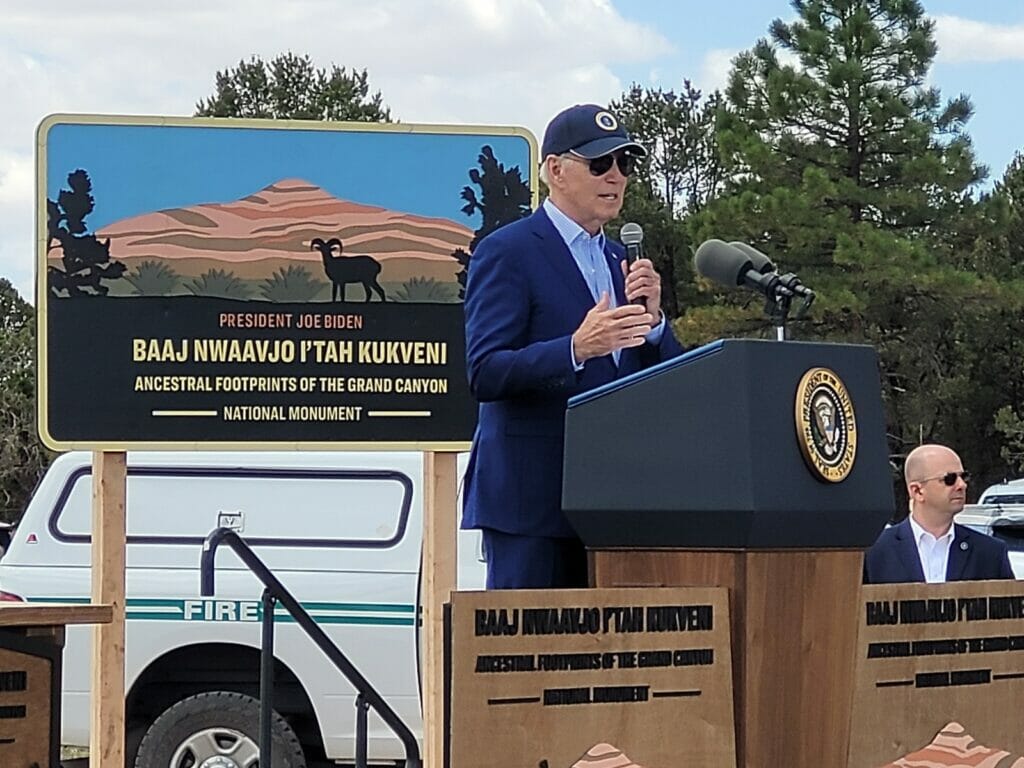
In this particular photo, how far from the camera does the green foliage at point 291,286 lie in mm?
5289

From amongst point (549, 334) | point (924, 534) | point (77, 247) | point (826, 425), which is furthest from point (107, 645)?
point (924, 534)

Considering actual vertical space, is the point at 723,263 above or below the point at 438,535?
above

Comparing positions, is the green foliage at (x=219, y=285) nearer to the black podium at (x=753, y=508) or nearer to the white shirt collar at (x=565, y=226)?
the white shirt collar at (x=565, y=226)

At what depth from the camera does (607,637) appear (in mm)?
2521

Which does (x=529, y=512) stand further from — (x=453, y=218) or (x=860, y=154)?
(x=860, y=154)

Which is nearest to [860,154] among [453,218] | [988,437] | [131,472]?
[988,437]

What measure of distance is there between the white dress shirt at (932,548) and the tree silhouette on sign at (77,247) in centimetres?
307

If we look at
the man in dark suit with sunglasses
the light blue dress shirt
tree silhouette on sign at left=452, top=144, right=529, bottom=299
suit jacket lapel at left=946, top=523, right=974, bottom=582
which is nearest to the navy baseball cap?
the light blue dress shirt

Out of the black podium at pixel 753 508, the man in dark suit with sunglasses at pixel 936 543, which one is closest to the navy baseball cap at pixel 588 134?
the black podium at pixel 753 508

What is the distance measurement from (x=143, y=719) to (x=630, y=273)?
5547mm

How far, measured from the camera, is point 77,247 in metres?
5.13

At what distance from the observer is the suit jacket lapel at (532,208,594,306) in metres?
3.07

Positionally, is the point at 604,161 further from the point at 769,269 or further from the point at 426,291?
the point at 426,291

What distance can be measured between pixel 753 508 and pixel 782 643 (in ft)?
0.82
